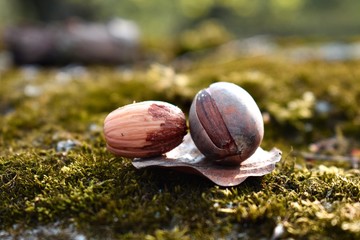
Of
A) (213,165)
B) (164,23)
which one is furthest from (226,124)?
(164,23)

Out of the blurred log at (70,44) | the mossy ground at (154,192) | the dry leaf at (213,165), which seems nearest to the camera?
the mossy ground at (154,192)

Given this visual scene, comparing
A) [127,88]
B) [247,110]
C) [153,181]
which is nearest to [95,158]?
[153,181]

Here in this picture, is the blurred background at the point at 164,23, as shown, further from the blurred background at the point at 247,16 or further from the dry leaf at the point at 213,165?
the dry leaf at the point at 213,165

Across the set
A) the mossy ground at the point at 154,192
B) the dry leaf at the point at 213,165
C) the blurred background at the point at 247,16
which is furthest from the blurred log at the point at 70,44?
the blurred background at the point at 247,16

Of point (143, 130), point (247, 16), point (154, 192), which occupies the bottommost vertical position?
point (247, 16)

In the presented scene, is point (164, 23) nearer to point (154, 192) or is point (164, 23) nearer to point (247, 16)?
point (247, 16)
